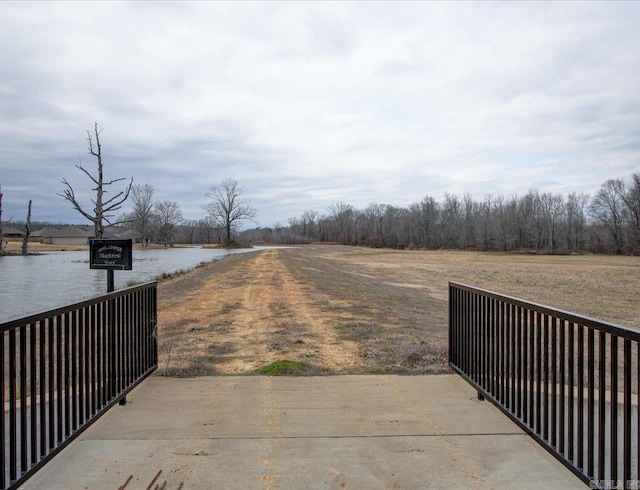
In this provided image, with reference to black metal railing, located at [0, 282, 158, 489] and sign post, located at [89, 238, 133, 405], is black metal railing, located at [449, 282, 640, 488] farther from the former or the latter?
sign post, located at [89, 238, 133, 405]

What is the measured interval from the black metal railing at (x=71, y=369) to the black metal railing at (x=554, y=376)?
9.70ft

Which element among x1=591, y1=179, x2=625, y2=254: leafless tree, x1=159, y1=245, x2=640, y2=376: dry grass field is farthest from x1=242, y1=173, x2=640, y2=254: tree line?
x1=159, y1=245, x2=640, y2=376: dry grass field

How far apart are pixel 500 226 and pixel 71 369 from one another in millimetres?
92003

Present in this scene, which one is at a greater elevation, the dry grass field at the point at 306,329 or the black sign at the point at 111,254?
the black sign at the point at 111,254

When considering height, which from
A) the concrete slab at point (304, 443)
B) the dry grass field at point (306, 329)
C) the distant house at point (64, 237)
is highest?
the distant house at point (64, 237)

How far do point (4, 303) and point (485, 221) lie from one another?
91.4 m

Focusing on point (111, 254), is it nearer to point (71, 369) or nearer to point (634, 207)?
point (71, 369)

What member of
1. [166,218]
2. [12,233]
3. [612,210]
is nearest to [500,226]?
[612,210]

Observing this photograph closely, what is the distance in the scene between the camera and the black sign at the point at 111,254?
5578 mm

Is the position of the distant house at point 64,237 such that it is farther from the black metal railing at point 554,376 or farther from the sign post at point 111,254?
the black metal railing at point 554,376

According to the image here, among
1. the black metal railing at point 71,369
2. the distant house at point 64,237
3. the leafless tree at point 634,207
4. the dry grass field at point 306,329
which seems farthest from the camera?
the distant house at point 64,237

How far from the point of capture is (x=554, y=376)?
9.07 feet

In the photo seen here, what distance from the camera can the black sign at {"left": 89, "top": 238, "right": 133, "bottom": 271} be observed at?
558cm

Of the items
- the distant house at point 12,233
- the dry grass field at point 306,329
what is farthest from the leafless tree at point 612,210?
the distant house at point 12,233
